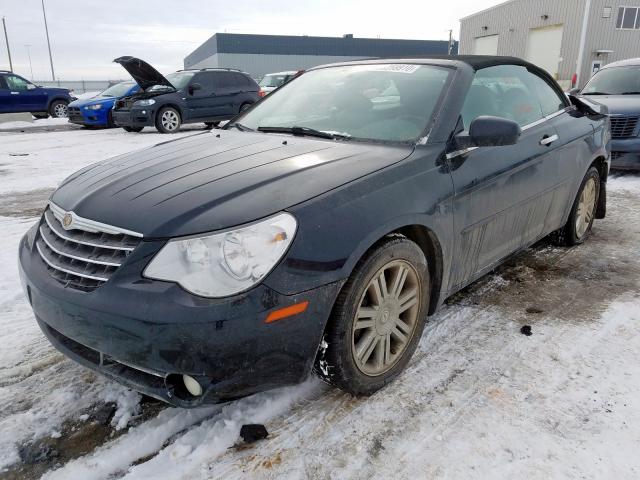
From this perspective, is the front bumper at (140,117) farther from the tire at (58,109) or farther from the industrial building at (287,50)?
the industrial building at (287,50)

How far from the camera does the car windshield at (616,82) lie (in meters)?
7.93

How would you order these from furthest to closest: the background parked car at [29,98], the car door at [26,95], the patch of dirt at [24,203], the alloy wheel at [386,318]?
the car door at [26,95] → the background parked car at [29,98] → the patch of dirt at [24,203] → the alloy wheel at [386,318]

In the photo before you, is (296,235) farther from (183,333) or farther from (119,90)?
(119,90)

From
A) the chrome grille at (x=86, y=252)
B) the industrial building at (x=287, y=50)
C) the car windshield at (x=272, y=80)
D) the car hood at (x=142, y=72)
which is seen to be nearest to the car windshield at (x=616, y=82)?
the chrome grille at (x=86, y=252)

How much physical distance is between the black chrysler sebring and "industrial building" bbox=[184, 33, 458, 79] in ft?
213

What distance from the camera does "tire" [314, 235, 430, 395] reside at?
2.03 metres

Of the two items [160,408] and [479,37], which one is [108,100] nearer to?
[160,408]

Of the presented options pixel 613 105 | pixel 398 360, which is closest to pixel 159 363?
pixel 398 360

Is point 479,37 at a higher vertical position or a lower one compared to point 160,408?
higher

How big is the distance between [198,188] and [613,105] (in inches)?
289

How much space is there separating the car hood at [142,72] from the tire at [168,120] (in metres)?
0.72

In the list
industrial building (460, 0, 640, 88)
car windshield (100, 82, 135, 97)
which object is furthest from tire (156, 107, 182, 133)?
industrial building (460, 0, 640, 88)

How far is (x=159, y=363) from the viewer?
1757 millimetres

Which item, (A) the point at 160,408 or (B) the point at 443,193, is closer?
(A) the point at 160,408
